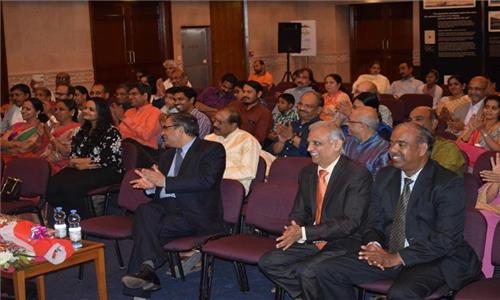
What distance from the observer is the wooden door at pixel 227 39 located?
16406mm

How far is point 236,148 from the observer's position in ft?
20.2

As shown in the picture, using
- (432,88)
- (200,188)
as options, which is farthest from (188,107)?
(432,88)

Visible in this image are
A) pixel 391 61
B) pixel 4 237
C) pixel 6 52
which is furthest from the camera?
pixel 391 61

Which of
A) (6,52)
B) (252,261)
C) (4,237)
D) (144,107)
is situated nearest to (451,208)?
(252,261)

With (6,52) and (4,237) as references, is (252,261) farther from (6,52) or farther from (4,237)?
(6,52)

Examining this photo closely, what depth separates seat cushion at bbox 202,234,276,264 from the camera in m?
4.78

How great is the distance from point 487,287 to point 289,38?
42.1 feet

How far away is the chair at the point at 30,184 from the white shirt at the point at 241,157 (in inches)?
60.7

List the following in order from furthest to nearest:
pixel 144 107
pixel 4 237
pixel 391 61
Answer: pixel 391 61 < pixel 144 107 < pixel 4 237

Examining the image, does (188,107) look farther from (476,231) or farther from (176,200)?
(476,231)

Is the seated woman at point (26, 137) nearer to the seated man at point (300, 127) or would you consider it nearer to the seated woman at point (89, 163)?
the seated woman at point (89, 163)

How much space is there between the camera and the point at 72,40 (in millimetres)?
13664

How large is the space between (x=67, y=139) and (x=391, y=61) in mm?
11215

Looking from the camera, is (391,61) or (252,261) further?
(391,61)
